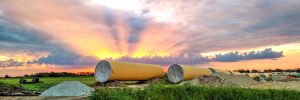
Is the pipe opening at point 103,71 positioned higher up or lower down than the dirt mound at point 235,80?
higher up

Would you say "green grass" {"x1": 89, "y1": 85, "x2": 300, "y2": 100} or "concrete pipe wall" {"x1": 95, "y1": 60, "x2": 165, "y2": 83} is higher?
"concrete pipe wall" {"x1": 95, "y1": 60, "x2": 165, "y2": 83}

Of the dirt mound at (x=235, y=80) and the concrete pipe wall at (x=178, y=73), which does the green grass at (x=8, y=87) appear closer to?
the concrete pipe wall at (x=178, y=73)

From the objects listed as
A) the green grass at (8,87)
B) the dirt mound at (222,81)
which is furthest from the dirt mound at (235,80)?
the green grass at (8,87)

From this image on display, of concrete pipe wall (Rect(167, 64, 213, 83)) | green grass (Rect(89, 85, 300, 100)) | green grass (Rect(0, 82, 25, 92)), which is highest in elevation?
concrete pipe wall (Rect(167, 64, 213, 83))

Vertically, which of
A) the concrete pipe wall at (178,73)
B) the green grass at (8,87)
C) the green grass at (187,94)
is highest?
the concrete pipe wall at (178,73)

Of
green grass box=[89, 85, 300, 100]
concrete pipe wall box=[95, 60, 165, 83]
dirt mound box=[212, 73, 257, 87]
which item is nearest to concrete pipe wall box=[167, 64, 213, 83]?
concrete pipe wall box=[95, 60, 165, 83]

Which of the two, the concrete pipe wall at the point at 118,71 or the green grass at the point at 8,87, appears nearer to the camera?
the green grass at the point at 8,87

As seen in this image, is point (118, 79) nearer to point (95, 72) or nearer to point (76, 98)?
point (95, 72)

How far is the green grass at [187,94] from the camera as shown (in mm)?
10609

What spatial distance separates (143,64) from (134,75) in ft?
8.39

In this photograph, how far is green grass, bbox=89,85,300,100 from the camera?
34.8 ft

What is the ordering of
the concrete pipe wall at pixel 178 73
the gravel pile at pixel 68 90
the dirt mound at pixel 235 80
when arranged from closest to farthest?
the gravel pile at pixel 68 90 < the dirt mound at pixel 235 80 < the concrete pipe wall at pixel 178 73

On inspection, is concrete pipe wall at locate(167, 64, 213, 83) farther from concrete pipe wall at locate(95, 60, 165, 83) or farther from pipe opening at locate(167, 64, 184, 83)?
concrete pipe wall at locate(95, 60, 165, 83)

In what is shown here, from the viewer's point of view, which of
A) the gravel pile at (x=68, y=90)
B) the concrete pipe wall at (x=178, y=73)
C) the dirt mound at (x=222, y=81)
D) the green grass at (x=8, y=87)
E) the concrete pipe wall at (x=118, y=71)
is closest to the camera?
the gravel pile at (x=68, y=90)
